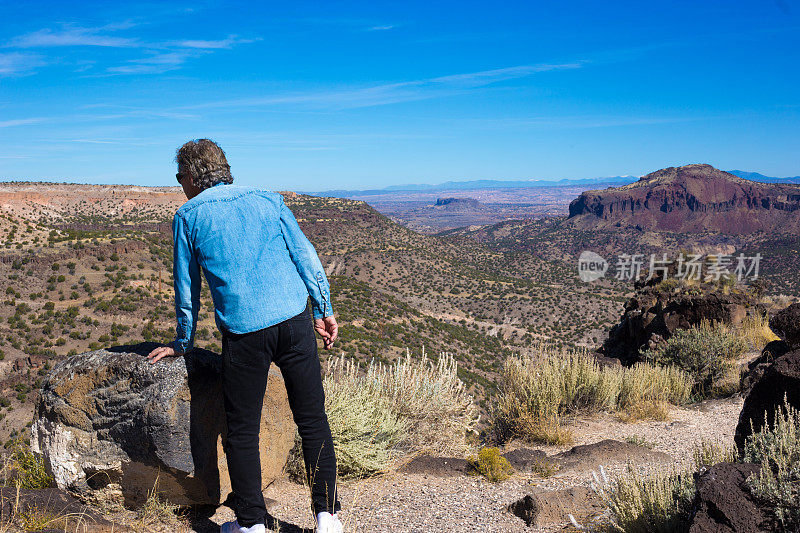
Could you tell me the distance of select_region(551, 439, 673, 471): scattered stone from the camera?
13.4 ft

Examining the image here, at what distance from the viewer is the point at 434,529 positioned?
2949 millimetres

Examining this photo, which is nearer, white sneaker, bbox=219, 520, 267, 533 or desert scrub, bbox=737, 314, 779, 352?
white sneaker, bbox=219, 520, 267, 533

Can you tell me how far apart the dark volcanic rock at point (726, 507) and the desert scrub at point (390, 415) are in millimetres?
2457

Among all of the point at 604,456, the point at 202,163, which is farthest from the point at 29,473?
the point at 604,456

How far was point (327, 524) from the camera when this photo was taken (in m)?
2.66

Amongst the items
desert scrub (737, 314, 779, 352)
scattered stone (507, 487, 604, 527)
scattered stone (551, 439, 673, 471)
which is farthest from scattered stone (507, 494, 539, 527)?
desert scrub (737, 314, 779, 352)

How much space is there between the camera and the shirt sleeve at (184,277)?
8.29ft

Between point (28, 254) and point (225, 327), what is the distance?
30.6m

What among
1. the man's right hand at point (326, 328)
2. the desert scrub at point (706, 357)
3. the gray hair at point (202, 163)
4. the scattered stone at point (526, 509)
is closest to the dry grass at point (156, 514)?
the man's right hand at point (326, 328)

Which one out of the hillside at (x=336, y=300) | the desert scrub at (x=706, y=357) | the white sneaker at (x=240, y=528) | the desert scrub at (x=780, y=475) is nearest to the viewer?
the desert scrub at (x=780, y=475)

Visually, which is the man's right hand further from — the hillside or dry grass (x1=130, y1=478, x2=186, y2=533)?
the hillside

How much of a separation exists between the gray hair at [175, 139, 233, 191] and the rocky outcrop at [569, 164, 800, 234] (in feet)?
403

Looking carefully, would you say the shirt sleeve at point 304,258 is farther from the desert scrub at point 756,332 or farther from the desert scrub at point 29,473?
the desert scrub at point 756,332

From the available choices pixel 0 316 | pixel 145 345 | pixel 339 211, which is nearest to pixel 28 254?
pixel 0 316
